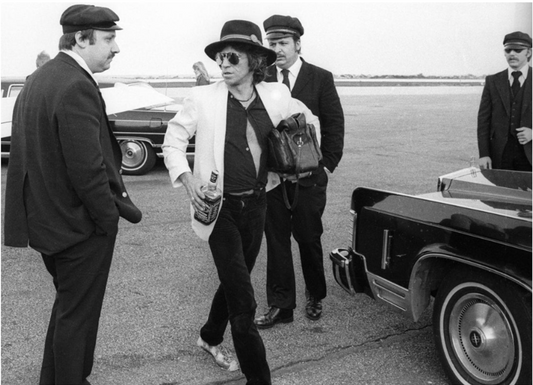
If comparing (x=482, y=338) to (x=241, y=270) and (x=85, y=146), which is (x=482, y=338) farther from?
(x=85, y=146)

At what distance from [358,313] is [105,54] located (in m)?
2.44

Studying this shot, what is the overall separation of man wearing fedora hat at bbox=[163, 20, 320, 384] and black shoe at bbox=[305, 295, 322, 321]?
0.90 metres

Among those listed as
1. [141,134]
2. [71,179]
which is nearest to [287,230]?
[71,179]

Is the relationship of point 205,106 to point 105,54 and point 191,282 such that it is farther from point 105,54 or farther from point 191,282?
point 191,282

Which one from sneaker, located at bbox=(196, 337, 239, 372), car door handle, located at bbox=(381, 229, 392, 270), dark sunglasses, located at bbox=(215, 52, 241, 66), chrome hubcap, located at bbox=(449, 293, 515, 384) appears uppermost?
dark sunglasses, located at bbox=(215, 52, 241, 66)

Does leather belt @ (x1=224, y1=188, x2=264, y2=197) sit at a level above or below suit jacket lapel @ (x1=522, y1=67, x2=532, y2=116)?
below

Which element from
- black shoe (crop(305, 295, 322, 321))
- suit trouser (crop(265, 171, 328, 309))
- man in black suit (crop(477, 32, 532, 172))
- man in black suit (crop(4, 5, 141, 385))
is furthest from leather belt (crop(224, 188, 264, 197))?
man in black suit (crop(477, 32, 532, 172))

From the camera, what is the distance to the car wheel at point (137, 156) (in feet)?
31.8

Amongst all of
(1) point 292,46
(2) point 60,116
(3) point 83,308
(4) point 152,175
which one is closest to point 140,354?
(3) point 83,308

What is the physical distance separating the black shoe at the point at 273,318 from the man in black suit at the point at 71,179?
1391mm

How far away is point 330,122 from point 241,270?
1486 mm

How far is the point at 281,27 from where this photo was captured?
412 centimetres

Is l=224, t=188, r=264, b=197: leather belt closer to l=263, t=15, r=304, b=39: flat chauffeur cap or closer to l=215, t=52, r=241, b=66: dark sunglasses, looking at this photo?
l=215, t=52, r=241, b=66: dark sunglasses

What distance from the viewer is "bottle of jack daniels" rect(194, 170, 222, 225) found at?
3.06 metres
